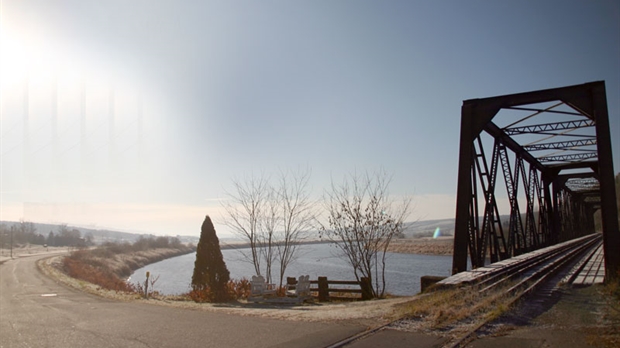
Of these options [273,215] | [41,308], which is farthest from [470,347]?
[273,215]

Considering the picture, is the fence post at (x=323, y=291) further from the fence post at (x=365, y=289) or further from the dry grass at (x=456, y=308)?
the dry grass at (x=456, y=308)

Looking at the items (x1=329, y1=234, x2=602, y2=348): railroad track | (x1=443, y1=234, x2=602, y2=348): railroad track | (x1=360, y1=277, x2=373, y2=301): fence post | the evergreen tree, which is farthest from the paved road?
(x1=360, y1=277, x2=373, y2=301): fence post

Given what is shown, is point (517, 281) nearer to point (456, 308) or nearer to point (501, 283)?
point (501, 283)

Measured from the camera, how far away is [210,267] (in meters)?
18.1

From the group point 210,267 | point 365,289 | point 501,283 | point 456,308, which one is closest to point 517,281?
point 501,283

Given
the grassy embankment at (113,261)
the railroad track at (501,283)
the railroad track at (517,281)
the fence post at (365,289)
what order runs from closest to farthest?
the railroad track at (517,281) → the railroad track at (501,283) → the fence post at (365,289) → the grassy embankment at (113,261)

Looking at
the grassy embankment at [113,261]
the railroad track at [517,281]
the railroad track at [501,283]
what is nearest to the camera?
the railroad track at [517,281]

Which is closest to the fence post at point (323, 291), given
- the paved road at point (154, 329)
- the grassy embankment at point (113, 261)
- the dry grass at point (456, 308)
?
the paved road at point (154, 329)

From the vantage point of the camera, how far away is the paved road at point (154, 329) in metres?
7.73

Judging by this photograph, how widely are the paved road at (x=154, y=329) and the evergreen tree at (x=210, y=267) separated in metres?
4.63

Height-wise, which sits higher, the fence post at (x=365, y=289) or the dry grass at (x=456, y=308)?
the dry grass at (x=456, y=308)

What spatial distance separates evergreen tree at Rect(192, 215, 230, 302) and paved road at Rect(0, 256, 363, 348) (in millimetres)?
4634

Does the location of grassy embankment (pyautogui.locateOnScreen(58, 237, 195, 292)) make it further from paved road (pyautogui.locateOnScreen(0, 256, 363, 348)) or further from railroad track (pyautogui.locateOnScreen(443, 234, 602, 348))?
railroad track (pyautogui.locateOnScreen(443, 234, 602, 348))

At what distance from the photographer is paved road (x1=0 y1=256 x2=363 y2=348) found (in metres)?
7.73
